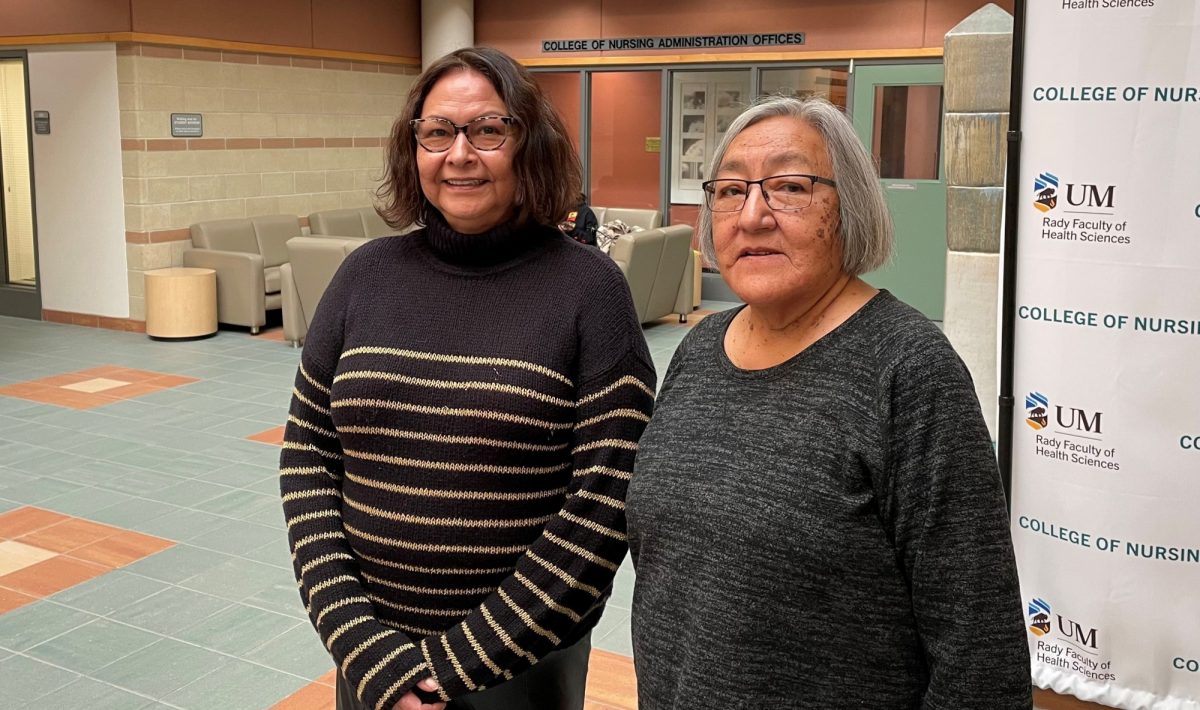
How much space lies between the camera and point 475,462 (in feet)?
5.93

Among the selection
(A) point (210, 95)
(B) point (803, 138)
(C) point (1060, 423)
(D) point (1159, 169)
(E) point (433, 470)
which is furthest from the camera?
(A) point (210, 95)

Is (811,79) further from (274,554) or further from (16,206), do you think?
(274,554)

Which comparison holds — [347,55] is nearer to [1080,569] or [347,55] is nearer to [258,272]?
[258,272]

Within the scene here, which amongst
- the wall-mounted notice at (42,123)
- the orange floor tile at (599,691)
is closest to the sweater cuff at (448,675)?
the orange floor tile at (599,691)

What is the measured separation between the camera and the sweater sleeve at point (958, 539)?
139cm

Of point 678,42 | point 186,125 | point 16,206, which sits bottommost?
point 16,206

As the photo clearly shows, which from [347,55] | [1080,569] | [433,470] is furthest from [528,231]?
[347,55]

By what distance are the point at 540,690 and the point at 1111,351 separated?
2.10 meters

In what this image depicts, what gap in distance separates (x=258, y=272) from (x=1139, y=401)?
8583 mm

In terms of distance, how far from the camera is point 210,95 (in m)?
11.0

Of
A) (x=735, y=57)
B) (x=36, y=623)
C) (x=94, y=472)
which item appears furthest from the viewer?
(x=735, y=57)

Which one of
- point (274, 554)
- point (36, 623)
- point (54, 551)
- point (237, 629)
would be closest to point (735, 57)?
point (274, 554)

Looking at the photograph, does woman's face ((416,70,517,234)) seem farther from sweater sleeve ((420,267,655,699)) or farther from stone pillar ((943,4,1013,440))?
stone pillar ((943,4,1013,440))

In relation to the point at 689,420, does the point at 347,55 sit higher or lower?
higher
